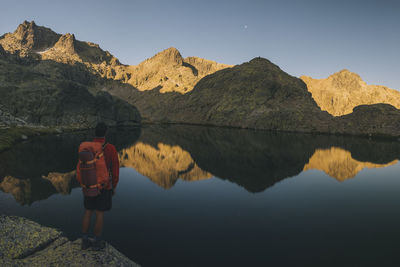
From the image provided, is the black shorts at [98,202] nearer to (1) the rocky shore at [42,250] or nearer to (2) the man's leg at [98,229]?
(2) the man's leg at [98,229]

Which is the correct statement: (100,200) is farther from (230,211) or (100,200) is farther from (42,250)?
(230,211)

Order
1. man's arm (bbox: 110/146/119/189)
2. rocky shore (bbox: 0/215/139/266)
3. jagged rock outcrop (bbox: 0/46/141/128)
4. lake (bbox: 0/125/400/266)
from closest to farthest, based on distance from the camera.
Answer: rocky shore (bbox: 0/215/139/266) < man's arm (bbox: 110/146/119/189) < lake (bbox: 0/125/400/266) < jagged rock outcrop (bbox: 0/46/141/128)

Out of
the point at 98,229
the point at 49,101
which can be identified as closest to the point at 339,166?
the point at 98,229

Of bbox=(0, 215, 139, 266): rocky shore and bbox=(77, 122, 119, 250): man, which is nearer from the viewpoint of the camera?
bbox=(0, 215, 139, 266): rocky shore

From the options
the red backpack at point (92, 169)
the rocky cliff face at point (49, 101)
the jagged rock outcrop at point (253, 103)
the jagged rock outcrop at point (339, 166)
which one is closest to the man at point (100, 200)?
the red backpack at point (92, 169)

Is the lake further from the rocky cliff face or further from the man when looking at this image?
the rocky cliff face

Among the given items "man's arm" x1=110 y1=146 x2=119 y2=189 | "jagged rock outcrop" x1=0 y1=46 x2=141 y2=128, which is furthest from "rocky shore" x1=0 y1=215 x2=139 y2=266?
"jagged rock outcrop" x1=0 y1=46 x2=141 y2=128

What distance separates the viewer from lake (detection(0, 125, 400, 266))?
31.0 ft

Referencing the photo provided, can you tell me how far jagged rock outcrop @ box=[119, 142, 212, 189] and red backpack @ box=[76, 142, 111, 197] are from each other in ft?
39.2

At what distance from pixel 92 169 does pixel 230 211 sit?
9.56 m

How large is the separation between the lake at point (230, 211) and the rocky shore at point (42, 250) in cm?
113

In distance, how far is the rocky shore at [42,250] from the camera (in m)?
7.51

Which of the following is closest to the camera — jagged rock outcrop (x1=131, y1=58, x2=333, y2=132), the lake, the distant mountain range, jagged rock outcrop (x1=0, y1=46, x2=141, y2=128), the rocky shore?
the rocky shore

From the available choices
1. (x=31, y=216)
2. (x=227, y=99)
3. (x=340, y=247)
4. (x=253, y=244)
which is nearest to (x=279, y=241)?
(x=253, y=244)
